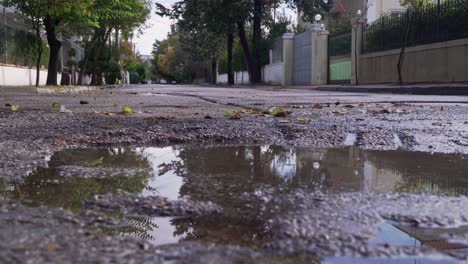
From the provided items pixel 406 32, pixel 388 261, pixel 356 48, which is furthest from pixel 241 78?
pixel 388 261

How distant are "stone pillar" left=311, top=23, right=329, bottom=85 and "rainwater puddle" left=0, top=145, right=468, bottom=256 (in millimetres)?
23487

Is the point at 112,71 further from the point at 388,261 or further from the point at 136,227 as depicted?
the point at 388,261

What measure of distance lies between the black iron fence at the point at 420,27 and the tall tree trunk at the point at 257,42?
29.3 feet

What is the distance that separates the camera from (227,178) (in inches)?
89.7

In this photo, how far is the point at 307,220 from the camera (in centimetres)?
159

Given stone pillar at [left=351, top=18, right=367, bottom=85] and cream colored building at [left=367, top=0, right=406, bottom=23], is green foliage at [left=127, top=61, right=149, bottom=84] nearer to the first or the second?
cream colored building at [left=367, top=0, right=406, bottom=23]

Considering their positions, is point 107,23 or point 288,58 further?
point 288,58

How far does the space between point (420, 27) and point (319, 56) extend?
840 centimetres

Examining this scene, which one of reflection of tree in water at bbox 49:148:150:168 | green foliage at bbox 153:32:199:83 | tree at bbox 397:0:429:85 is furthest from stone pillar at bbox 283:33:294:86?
green foliage at bbox 153:32:199:83

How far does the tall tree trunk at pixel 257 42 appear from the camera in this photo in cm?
3015

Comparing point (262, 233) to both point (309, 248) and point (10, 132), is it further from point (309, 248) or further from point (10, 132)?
point (10, 132)

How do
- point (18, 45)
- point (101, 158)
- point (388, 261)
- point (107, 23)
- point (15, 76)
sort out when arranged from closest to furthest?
point (388, 261)
point (101, 158)
point (15, 76)
point (18, 45)
point (107, 23)

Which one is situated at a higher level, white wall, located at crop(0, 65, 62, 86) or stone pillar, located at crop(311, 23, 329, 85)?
stone pillar, located at crop(311, 23, 329, 85)

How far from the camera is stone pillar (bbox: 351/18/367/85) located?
22922 millimetres
